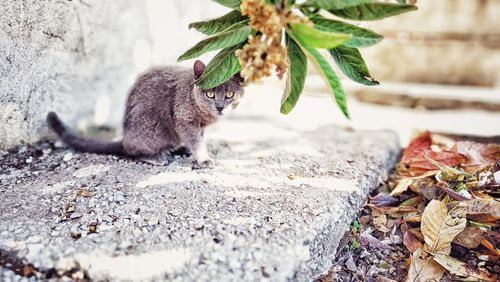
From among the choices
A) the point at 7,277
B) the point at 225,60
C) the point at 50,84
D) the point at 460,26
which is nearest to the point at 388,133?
the point at 225,60

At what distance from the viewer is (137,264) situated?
175 cm

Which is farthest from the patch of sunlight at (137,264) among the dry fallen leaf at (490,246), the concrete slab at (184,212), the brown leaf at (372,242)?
the dry fallen leaf at (490,246)

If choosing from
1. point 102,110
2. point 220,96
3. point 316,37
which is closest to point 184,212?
point 220,96

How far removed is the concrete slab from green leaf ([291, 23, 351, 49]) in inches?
29.7

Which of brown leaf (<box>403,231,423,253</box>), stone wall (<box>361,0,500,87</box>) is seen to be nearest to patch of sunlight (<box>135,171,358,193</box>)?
brown leaf (<box>403,231,423,253</box>)

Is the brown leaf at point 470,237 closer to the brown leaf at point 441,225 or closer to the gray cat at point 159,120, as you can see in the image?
the brown leaf at point 441,225

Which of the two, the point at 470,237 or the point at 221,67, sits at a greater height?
the point at 221,67

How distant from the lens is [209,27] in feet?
6.75

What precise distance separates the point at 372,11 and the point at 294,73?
417 mm

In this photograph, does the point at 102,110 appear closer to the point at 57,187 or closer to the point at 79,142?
the point at 79,142

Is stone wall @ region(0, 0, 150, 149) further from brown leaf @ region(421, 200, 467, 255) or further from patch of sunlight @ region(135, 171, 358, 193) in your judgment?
brown leaf @ region(421, 200, 467, 255)

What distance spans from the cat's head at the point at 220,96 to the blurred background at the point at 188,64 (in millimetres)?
593

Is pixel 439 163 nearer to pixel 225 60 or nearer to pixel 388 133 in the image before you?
pixel 388 133

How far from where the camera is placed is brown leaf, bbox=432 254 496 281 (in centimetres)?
200
